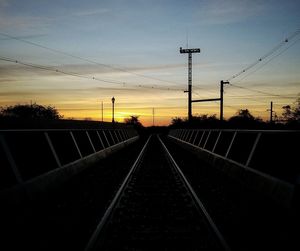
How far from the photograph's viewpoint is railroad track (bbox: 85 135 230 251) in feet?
19.4

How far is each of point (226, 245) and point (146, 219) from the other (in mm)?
2194

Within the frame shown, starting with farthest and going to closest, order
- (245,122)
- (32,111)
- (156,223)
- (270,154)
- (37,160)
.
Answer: (32,111), (245,122), (270,154), (37,160), (156,223)

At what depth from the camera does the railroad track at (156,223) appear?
592 cm

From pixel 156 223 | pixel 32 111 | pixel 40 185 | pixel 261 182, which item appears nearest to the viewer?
pixel 156 223

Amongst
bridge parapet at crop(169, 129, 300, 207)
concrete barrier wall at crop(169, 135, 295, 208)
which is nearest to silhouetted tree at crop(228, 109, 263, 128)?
bridge parapet at crop(169, 129, 300, 207)

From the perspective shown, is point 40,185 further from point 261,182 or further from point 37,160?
point 37,160

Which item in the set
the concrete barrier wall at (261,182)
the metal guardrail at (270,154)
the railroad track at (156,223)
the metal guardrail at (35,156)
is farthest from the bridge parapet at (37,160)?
the metal guardrail at (270,154)

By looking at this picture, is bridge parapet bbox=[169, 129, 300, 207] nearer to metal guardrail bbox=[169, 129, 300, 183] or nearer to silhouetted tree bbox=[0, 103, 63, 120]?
metal guardrail bbox=[169, 129, 300, 183]

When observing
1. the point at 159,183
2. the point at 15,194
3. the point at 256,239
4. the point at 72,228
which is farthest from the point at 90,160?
the point at 256,239

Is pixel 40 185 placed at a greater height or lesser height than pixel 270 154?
greater

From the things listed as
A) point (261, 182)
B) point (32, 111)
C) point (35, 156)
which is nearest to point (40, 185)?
point (261, 182)

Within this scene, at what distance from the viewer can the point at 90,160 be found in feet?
62.7

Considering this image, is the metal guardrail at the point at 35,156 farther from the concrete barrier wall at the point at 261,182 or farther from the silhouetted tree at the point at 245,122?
the silhouetted tree at the point at 245,122

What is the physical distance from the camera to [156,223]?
724 centimetres
